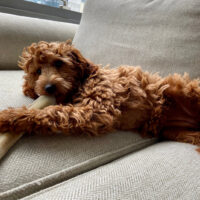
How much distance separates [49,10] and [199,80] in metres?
2.56

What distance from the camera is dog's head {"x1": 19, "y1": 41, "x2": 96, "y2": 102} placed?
3.71 ft

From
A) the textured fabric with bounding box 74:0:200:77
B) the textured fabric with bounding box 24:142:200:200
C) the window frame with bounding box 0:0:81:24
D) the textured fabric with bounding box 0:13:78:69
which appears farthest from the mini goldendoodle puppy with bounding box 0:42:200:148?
the window frame with bounding box 0:0:81:24

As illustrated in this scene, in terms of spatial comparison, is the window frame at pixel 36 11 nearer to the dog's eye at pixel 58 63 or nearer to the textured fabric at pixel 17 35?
the textured fabric at pixel 17 35

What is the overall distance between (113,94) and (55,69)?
1.10ft

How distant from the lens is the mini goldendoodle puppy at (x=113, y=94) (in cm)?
111

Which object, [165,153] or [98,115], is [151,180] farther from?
[98,115]

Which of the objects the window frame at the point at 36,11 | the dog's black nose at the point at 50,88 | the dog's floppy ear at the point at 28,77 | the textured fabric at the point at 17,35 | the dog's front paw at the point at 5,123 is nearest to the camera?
the dog's front paw at the point at 5,123

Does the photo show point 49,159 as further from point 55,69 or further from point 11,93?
point 11,93

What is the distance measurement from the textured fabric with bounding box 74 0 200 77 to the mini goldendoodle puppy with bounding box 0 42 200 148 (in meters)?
0.12

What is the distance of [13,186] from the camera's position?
729mm

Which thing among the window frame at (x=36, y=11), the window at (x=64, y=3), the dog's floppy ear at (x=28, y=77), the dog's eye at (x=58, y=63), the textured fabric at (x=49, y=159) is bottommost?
the textured fabric at (x=49, y=159)

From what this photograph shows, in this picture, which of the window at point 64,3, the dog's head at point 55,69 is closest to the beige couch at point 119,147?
the dog's head at point 55,69

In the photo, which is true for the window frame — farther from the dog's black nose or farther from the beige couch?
the dog's black nose

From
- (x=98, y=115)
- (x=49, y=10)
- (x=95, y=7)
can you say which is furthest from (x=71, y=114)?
(x=49, y=10)
